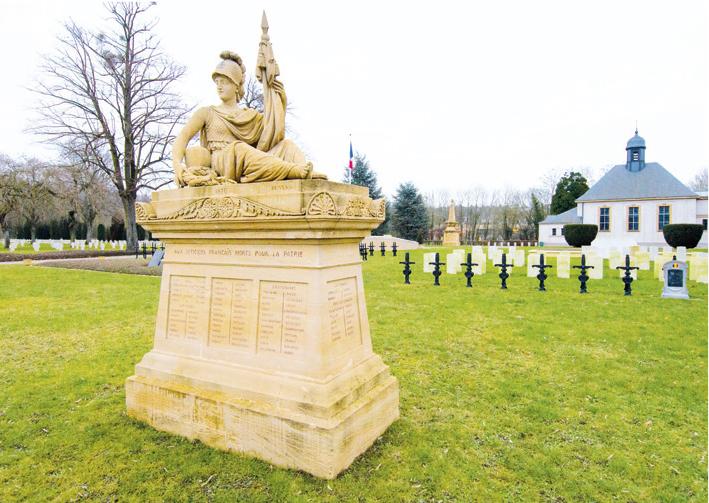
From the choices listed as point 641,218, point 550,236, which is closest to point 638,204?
point 641,218

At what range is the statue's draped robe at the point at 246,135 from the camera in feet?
12.3

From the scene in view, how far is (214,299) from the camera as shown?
3674mm

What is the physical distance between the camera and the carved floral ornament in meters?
3.06

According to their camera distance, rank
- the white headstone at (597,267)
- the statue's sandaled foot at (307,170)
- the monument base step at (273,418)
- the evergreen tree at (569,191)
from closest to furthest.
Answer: the monument base step at (273,418) < the statue's sandaled foot at (307,170) < the white headstone at (597,267) < the evergreen tree at (569,191)

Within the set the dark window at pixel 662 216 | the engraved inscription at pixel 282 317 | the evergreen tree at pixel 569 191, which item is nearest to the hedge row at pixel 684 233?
the dark window at pixel 662 216

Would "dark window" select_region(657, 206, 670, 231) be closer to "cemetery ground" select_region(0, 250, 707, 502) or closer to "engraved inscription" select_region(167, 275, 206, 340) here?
"cemetery ground" select_region(0, 250, 707, 502)

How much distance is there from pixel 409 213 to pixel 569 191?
19.4 metres

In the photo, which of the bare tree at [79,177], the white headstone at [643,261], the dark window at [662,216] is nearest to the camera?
the white headstone at [643,261]

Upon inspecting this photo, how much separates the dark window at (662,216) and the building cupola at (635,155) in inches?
175

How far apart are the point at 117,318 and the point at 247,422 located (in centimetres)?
632

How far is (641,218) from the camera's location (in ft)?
112

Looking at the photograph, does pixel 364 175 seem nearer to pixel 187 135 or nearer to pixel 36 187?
pixel 36 187

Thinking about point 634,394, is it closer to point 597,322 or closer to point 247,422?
point 597,322

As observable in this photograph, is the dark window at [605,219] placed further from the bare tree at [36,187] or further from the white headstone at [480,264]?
the bare tree at [36,187]
